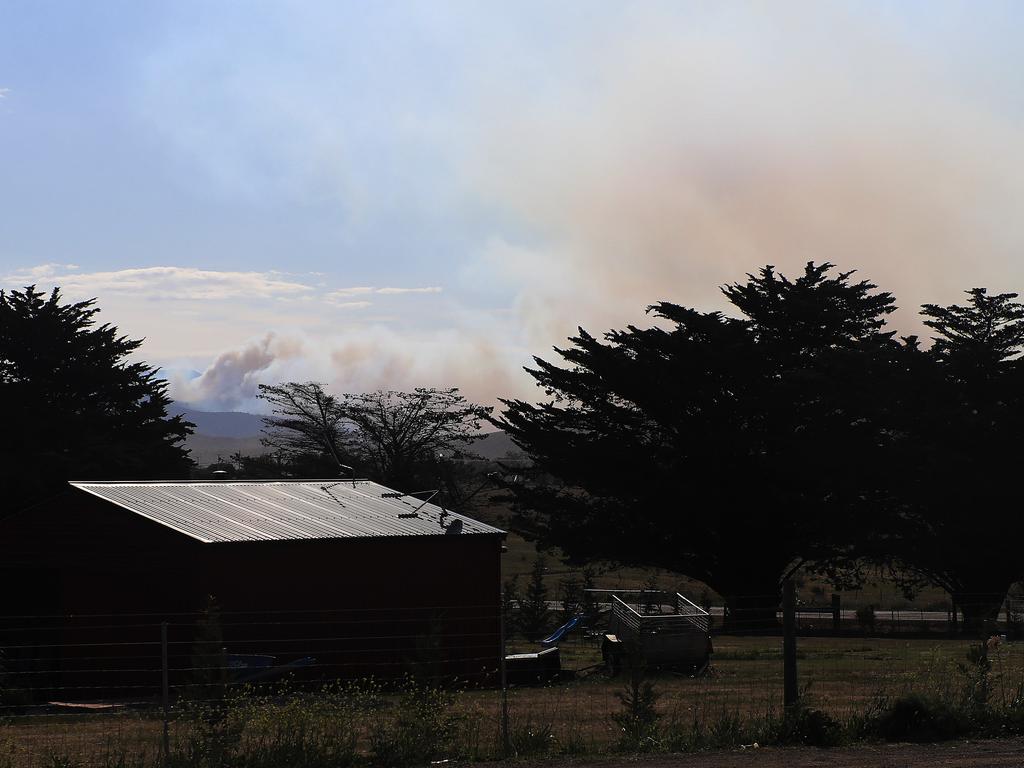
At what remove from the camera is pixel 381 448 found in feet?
252

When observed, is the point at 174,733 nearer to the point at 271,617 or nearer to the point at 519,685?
the point at 271,617

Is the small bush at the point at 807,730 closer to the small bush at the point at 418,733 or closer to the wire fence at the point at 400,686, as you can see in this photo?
the wire fence at the point at 400,686

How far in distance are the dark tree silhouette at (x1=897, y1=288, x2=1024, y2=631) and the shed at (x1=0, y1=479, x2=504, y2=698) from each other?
824 inches

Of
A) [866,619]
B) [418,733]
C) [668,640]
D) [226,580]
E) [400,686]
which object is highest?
[226,580]

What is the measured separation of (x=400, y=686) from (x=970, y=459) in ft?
98.9

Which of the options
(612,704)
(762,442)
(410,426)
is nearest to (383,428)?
(410,426)

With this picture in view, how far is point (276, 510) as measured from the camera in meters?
29.0

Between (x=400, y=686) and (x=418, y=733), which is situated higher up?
(x=418, y=733)

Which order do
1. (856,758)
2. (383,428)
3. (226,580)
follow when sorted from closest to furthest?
(856,758) < (226,580) < (383,428)

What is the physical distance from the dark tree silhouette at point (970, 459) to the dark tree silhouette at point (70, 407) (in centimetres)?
3126

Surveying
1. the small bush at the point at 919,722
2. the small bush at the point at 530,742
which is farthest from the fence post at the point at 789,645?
the small bush at the point at 530,742

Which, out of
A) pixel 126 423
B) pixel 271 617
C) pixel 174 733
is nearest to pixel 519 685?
pixel 271 617

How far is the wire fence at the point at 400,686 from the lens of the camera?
1316 cm

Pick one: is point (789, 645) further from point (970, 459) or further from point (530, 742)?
point (970, 459)
